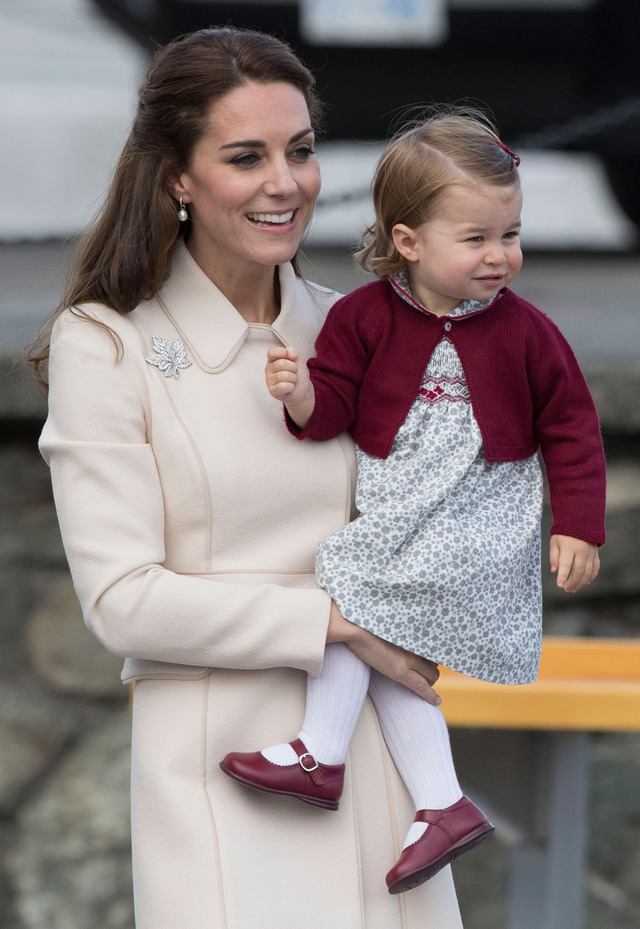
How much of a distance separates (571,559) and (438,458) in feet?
0.79

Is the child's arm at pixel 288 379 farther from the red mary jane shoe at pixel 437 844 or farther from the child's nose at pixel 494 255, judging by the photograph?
the red mary jane shoe at pixel 437 844

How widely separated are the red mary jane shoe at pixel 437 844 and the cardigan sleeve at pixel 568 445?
1.40 ft

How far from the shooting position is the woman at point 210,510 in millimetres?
1756

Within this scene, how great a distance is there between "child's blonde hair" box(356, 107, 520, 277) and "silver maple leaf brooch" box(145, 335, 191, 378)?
31 cm

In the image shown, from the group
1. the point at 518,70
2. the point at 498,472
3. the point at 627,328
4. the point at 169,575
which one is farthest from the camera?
the point at 518,70

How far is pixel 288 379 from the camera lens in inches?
69.4

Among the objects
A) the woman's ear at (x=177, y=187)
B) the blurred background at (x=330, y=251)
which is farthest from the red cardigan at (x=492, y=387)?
the blurred background at (x=330, y=251)

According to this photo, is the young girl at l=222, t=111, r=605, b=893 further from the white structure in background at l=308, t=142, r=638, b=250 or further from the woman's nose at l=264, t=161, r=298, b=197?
the white structure in background at l=308, t=142, r=638, b=250

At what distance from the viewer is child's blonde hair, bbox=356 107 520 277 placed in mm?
1778

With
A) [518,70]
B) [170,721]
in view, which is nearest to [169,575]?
[170,721]

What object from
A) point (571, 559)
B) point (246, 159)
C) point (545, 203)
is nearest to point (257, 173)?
point (246, 159)

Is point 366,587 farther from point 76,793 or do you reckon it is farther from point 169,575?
point 76,793

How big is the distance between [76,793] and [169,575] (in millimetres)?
2102

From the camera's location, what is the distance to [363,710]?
1910 millimetres
